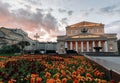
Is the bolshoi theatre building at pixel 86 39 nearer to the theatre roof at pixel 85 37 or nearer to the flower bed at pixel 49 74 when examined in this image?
the theatre roof at pixel 85 37

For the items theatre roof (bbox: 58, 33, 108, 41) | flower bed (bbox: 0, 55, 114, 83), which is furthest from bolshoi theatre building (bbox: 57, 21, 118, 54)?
flower bed (bbox: 0, 55, 114, 83)

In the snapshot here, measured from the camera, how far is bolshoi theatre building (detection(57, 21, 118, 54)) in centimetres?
8056

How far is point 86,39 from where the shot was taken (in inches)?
3167

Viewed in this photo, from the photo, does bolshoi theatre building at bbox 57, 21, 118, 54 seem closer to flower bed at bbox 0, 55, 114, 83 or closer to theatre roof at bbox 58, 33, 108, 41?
theatre roof at bbox 58, 33, 108, 41

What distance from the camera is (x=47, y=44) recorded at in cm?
11225

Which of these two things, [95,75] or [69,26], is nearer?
[95,75]

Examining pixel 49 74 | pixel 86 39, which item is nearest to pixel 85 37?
pixel 86 39

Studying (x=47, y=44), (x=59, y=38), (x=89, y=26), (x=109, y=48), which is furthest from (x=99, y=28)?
(x=47, y=44)

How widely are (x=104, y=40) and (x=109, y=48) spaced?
3.92m

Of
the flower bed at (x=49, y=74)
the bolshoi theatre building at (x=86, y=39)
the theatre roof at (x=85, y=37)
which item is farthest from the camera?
the bolshoi theatre building at (x=86, y=39)

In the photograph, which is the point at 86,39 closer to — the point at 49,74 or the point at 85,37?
the point at 85,37

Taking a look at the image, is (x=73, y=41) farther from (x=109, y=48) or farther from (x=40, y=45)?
(x=40, y=45)

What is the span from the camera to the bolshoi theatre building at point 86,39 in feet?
264

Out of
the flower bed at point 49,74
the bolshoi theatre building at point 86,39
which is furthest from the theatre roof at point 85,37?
the flower bed at point 49,74
